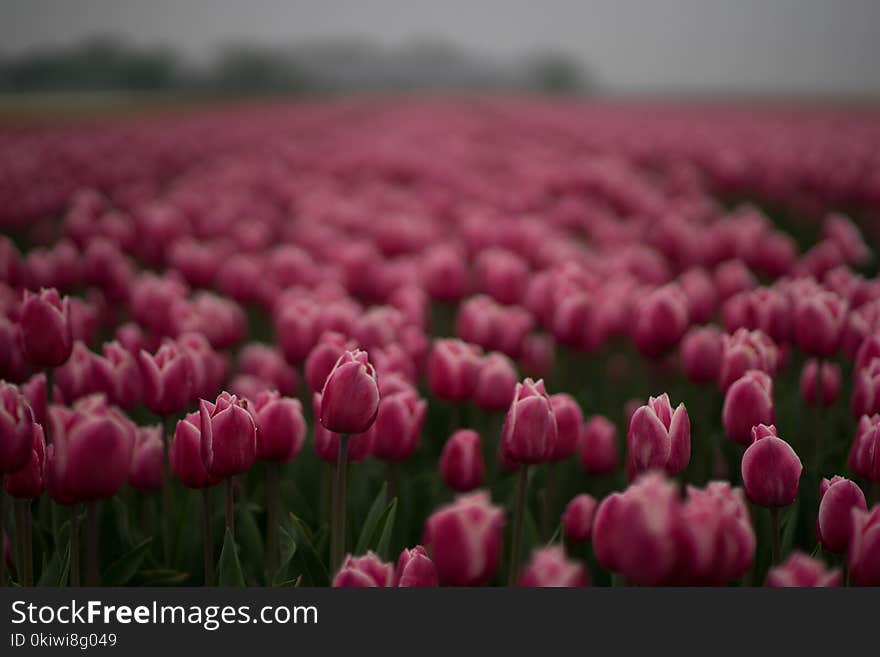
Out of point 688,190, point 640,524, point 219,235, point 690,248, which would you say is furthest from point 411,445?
point 688,190

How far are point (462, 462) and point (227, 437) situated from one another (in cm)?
57

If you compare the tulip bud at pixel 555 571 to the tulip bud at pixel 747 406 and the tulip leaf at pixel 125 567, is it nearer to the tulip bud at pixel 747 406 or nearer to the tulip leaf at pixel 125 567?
the tulip bud at pixel 747 406

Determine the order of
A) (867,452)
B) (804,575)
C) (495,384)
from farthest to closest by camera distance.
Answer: (495,384)
(867,452)
(804,575)

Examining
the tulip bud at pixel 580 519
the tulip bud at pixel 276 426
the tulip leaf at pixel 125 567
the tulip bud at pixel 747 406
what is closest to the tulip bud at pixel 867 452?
the tulip bud at pixel 747 406

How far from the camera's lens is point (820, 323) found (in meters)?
2.04

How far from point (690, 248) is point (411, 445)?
7.76ft

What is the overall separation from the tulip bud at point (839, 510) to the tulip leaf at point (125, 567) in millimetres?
1303

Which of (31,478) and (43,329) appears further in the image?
(43,329)

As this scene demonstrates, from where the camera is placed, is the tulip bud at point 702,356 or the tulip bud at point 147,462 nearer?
the tulip bud at point 147,462

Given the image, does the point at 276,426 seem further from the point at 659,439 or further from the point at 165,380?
the point at 659,439

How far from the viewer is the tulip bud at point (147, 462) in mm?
1812

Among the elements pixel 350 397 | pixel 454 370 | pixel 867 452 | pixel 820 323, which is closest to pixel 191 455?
pixel 350 397

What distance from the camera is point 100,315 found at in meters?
3.14

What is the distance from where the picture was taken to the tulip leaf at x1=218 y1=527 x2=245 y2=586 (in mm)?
1513
